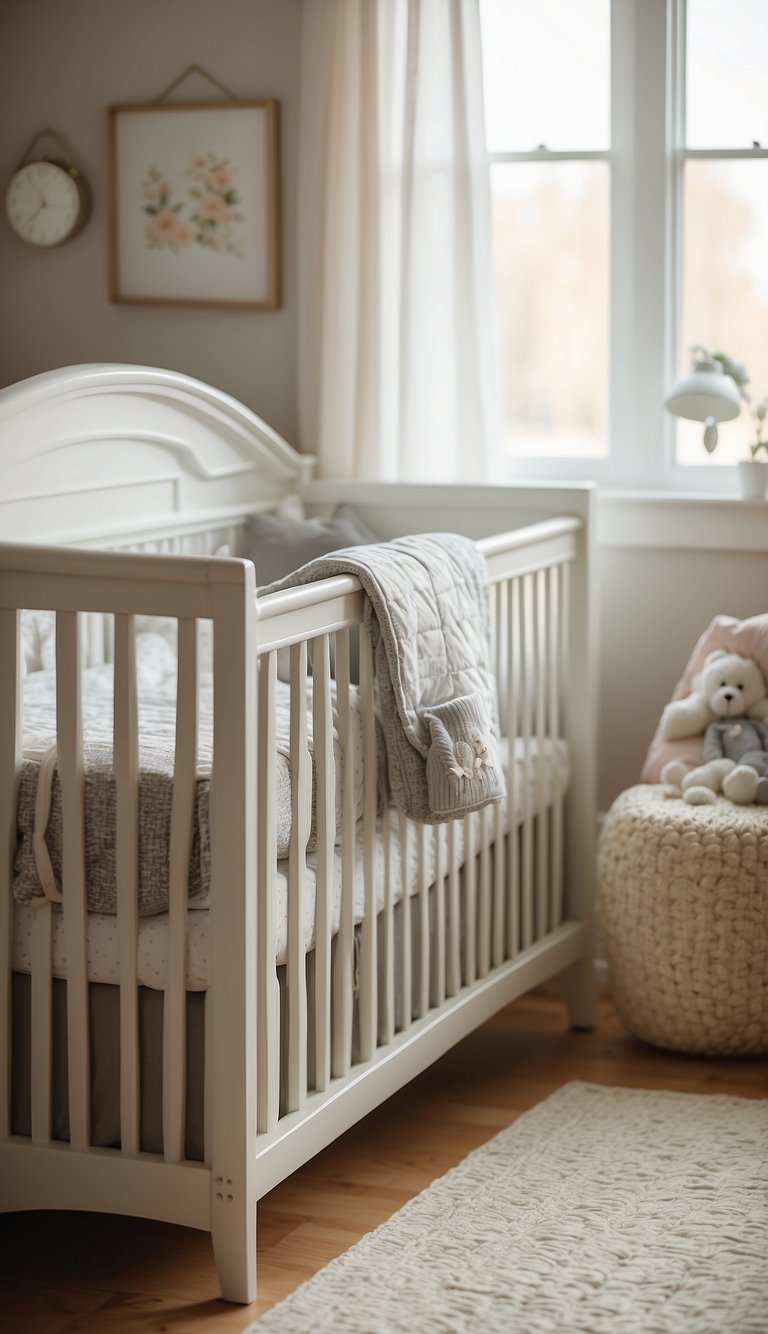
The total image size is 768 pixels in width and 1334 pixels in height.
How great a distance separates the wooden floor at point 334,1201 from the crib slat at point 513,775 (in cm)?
24

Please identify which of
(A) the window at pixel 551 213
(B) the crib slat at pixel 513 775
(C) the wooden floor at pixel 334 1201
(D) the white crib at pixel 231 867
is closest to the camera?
(D) the white crib at pixel 231 867

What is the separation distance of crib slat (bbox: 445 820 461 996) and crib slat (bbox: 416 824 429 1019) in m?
0.07

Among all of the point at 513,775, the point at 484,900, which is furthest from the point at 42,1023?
the point at 513,775

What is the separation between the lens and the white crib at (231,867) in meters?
1.78

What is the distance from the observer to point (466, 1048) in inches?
111

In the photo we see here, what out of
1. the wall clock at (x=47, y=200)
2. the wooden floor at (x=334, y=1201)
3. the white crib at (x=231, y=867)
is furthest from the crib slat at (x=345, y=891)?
the wall clock at (x=47, y=200)

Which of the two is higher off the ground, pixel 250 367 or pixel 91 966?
pixel 250 367

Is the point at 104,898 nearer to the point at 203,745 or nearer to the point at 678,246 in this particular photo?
the point at 203,745

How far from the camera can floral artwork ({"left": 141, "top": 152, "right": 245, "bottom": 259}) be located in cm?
317

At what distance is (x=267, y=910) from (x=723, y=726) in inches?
46.3

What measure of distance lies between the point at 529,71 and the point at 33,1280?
2280 millimetres

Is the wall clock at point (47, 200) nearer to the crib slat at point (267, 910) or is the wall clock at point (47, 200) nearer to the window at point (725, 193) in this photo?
the window at point (725, 193)

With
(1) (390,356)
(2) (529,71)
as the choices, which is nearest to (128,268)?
(1) (390,356)

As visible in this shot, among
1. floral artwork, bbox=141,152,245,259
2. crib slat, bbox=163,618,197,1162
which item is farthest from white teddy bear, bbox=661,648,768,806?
floral artwork, bbox=141,152,245,259
